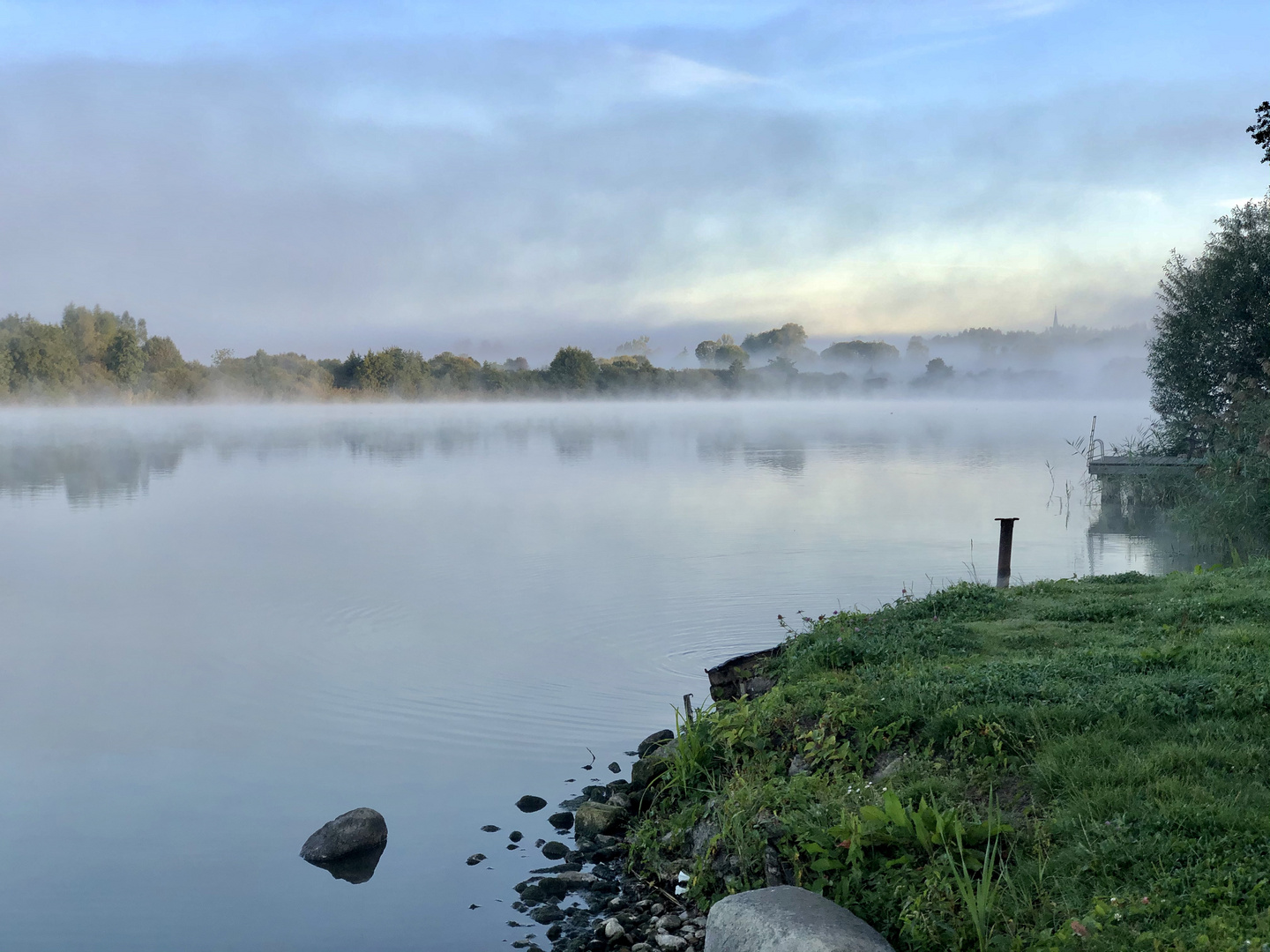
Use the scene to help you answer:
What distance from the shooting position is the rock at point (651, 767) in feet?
28.0

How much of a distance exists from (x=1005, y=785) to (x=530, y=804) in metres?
4.06

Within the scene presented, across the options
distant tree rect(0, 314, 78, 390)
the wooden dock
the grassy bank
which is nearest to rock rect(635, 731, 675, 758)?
the grassy bank

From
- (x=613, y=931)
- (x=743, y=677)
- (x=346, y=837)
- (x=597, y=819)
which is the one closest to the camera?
(x=613, y=931)

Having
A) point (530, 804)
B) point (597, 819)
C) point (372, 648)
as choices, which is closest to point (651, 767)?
point (597, 819)

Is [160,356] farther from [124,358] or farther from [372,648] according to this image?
[372,648]

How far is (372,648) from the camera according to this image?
13.8 meters

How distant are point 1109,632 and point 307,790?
25.1ft

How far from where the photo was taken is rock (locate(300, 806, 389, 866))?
25.8ft

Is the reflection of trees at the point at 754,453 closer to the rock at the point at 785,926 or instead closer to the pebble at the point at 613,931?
the pebble at the point at 613,931

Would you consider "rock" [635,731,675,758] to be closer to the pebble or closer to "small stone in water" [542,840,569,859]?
"small stone in water" [542,840,569,859]

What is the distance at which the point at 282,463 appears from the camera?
45.4m

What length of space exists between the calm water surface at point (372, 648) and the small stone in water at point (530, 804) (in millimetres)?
150

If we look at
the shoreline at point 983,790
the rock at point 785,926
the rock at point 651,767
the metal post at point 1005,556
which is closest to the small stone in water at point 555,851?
the shoreline at point 983,790

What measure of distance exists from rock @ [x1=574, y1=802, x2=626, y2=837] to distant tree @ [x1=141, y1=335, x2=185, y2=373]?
368 feet
